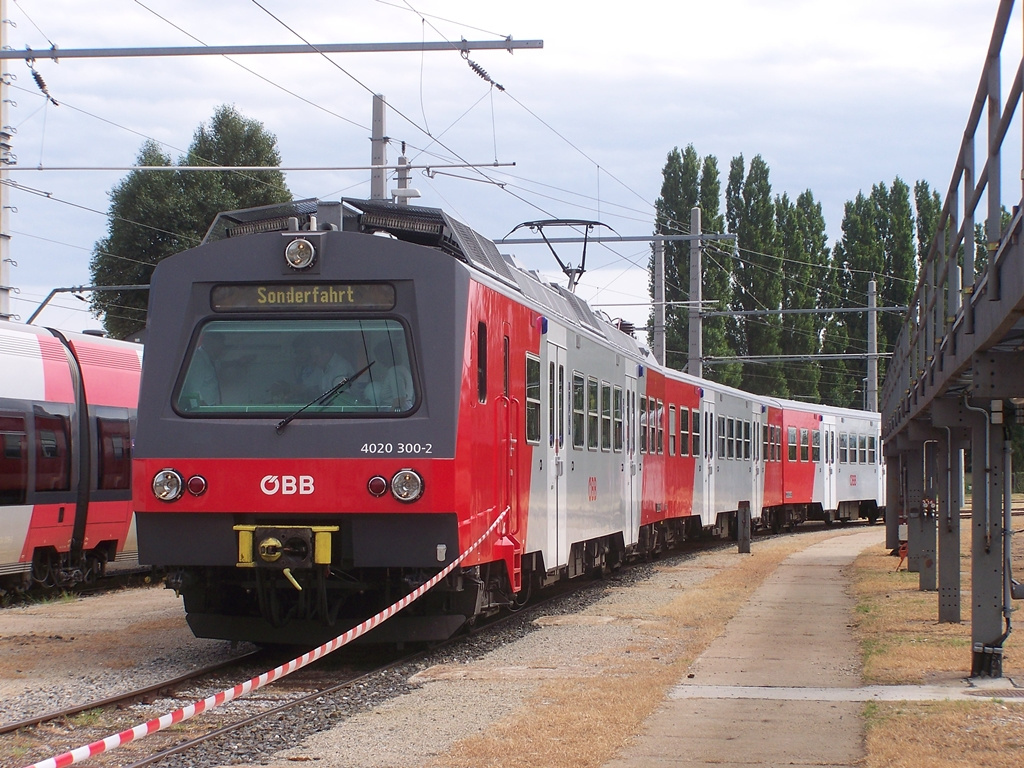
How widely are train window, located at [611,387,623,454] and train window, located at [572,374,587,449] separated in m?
1.71

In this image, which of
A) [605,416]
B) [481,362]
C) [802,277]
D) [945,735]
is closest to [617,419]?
[605,416]

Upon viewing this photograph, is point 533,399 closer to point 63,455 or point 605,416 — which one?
point 605,416

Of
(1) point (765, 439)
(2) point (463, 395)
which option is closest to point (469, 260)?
(2) point (463, 395)

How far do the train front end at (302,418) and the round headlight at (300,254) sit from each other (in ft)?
0.03

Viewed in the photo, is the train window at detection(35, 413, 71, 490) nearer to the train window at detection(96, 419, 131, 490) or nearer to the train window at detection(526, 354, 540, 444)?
the train window at detection(96, 419, 131, 490)

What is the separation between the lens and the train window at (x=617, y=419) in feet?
53.2

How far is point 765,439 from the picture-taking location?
31.0 meters

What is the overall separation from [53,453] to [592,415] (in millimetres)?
6146

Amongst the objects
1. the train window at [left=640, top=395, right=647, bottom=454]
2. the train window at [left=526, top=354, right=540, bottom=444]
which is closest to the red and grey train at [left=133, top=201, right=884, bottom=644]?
the train window at [left=526, top=354, right=540, bottom=444]

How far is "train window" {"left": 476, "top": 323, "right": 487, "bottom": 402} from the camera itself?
1018 centimetres

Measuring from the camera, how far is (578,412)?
14203 millimetres

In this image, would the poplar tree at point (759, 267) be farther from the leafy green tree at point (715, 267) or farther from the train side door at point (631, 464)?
the train side door at point (631, 464)

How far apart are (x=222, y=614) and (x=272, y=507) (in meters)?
1.25

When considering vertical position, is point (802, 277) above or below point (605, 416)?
above
